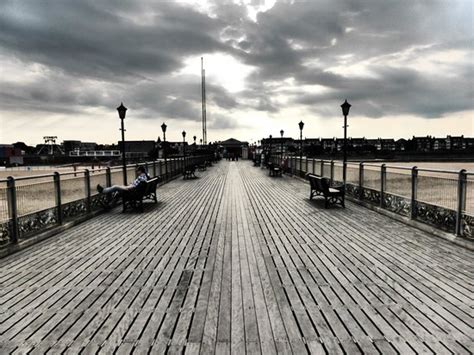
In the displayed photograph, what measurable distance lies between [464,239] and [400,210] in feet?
7.76

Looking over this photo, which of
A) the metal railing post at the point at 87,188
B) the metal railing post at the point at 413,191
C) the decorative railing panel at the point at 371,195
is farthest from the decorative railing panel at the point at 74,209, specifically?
the decorative railing panel at the point at 371,195

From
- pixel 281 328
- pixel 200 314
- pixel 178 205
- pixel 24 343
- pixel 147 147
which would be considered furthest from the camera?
pixel 147 147

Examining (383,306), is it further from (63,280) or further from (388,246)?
(63,280)

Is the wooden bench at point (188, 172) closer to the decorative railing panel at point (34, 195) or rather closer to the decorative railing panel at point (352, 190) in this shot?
the decorative railing panel at point (352, 190)

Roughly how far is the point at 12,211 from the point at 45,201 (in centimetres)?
111

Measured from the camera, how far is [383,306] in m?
3.55

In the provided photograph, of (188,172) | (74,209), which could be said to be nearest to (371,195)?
(74,209)

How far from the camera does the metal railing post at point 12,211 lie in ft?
18.9

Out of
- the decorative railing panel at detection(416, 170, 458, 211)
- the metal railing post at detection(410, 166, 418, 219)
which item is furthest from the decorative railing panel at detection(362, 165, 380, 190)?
the decorative railing panel at detection(416, 170, 458, 211)

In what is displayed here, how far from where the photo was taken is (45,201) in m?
6.94

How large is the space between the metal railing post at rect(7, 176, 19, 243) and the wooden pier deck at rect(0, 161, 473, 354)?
1.34 ft

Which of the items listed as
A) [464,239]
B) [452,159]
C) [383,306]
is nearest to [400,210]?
[464,239]

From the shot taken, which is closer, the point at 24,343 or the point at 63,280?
the point at 24,343

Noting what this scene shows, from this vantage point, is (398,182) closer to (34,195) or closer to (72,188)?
(72,188)
